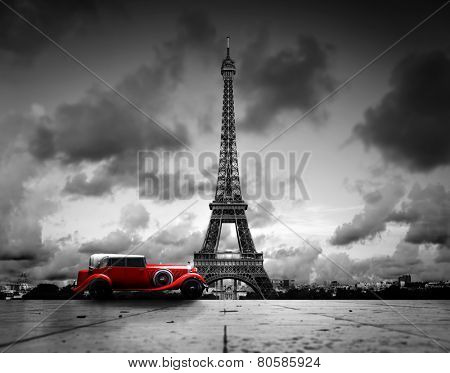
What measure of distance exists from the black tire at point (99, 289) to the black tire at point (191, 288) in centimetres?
257

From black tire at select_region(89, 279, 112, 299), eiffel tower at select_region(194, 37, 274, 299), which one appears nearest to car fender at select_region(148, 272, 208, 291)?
black tire at select_region(89, 279, 112, 299)

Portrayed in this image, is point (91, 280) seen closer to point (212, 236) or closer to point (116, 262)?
point (116, 262)

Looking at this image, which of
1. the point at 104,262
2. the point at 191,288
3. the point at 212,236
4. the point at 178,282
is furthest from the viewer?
the point at 212,236

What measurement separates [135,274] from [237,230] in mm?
53033

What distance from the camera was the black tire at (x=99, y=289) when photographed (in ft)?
47.6

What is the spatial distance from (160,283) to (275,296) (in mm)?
44231

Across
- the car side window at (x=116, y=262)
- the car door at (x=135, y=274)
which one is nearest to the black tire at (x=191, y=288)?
the car door at (x=135, y=274)

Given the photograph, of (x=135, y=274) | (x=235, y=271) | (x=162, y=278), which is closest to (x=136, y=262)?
(x=135, y=274)

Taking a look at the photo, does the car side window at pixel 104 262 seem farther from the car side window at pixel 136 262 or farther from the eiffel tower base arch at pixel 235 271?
the eiffel tower base arch at pixel 235 271

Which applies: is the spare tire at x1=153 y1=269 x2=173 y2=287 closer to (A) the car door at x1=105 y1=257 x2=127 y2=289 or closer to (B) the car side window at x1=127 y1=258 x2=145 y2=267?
(B) the car side window at x1=127 y1=258 x2=145 y2=267

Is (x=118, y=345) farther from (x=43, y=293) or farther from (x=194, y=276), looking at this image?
(x=43, y=293)

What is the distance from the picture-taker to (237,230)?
6738cm

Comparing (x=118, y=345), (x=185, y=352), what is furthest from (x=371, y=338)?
(x=118, y=345)

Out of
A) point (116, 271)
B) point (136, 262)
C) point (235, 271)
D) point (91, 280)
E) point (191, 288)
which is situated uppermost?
point (136, 262)
